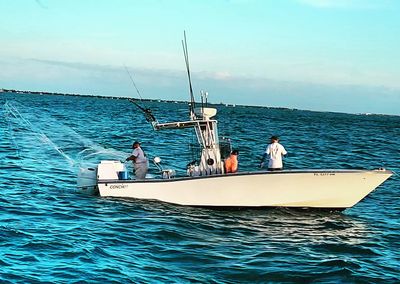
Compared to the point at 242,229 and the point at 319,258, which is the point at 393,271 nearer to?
the point at 319,258

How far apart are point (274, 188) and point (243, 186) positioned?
37.3 inches

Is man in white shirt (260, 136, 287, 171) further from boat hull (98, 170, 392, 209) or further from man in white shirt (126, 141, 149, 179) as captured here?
man in white shirt (126, 141, 149, 179)

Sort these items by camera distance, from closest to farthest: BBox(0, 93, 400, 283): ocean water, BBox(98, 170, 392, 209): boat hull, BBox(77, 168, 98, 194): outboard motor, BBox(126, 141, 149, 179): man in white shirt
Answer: BBox(0, 93, 400, 283): ocean water, BBox(98, 170, 392, 209): boat hull, BBox(126, 141, 149, 179): man in white shirt, BBox(77, 168, 98, 194): outboard motor

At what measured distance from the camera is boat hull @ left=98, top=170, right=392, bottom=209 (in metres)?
18.5

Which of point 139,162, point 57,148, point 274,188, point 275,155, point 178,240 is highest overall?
point 275,155

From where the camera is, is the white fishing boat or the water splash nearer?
the white fishing boat

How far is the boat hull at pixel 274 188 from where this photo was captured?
727 inches

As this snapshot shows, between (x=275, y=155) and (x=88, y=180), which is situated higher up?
(x=275, y=155)

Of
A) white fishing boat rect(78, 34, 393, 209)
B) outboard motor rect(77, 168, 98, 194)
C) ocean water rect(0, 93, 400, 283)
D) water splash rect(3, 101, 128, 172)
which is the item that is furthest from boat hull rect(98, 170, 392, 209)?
water splash rect(3, 101, 128, 172)

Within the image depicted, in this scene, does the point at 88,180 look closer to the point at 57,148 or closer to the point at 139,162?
the point at 139,162

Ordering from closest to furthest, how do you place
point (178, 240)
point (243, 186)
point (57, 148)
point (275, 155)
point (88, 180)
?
1. point (178, 240)
2. point (243, 186)
3. point (275, 155)
4. point (88, 180)
5. point (57, 148)

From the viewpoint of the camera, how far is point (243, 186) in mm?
18641

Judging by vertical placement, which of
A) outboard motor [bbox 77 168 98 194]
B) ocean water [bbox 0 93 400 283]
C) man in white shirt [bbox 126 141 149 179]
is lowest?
ocean water [bbox 0 93 400 283]

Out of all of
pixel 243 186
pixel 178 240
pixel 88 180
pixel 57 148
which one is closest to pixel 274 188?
pixel 243 186
